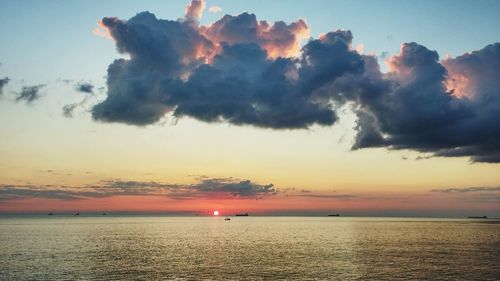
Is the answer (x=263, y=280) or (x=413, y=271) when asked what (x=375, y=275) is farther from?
(x=263, y=280)

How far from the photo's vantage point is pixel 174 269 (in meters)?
91.9

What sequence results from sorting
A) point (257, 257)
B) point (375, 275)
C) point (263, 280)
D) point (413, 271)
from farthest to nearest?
1. point (257, 257)
2. point (413, 271)
3. point (375, 275)
4. point (263, 280)

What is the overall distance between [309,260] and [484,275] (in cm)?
3850

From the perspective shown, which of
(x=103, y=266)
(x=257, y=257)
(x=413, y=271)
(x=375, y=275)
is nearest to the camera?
(x=375, y=275)

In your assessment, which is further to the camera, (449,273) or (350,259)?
(350,259)

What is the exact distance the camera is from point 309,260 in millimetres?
107000

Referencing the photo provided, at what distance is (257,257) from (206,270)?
1013 inches

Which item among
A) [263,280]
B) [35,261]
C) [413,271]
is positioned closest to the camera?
[263,280]

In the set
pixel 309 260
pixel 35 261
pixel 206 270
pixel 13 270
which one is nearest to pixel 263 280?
pixel 206 270

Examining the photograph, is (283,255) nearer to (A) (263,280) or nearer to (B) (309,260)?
(B) (309,260)

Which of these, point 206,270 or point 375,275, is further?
point 206,270

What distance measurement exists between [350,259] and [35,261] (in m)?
75.4

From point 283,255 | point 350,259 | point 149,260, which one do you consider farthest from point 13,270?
point 350,259

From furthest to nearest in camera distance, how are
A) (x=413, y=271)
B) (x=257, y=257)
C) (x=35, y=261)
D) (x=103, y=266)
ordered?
1. (x=257, y=257)
2. (x=35, y=261)
3. (x=103, y=266)
4. (x=413, y=271)
